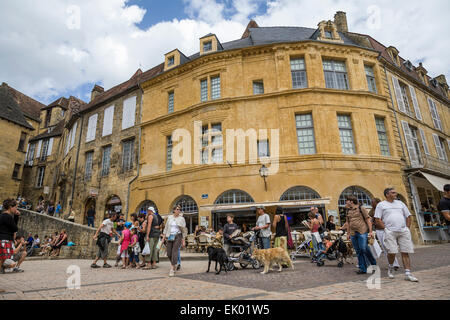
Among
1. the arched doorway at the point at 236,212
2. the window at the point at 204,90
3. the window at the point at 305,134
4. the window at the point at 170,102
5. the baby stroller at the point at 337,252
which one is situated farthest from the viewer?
the window at the point at 170,102

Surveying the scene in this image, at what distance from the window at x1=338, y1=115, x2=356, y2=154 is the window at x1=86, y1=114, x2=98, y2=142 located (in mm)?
18336

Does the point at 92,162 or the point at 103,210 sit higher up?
the point at 92,162

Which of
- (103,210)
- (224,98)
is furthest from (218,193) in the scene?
(103,210)

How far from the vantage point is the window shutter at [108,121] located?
66.1ft

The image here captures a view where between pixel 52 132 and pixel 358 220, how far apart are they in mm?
35632

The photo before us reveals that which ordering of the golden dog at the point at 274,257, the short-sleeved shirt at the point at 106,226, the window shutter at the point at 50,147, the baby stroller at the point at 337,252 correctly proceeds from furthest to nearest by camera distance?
the window shutter at the point at 50,147, the short-sleeved shirt at the point at 106,226, the baby stroller at the point at 337,252, the golden dog at the point at 274,257

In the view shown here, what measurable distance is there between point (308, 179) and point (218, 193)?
180 inches

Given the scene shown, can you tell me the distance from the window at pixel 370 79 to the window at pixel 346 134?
3000 mm

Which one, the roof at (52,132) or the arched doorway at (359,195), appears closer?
the arched doorway at (359,195)

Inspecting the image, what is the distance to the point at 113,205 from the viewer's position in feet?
59.2

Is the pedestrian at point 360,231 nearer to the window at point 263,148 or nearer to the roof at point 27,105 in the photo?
the window at point 263,148

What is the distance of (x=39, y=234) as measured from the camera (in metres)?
15.4

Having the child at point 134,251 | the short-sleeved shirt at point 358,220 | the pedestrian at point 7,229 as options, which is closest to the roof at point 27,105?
the child at point 134,251
